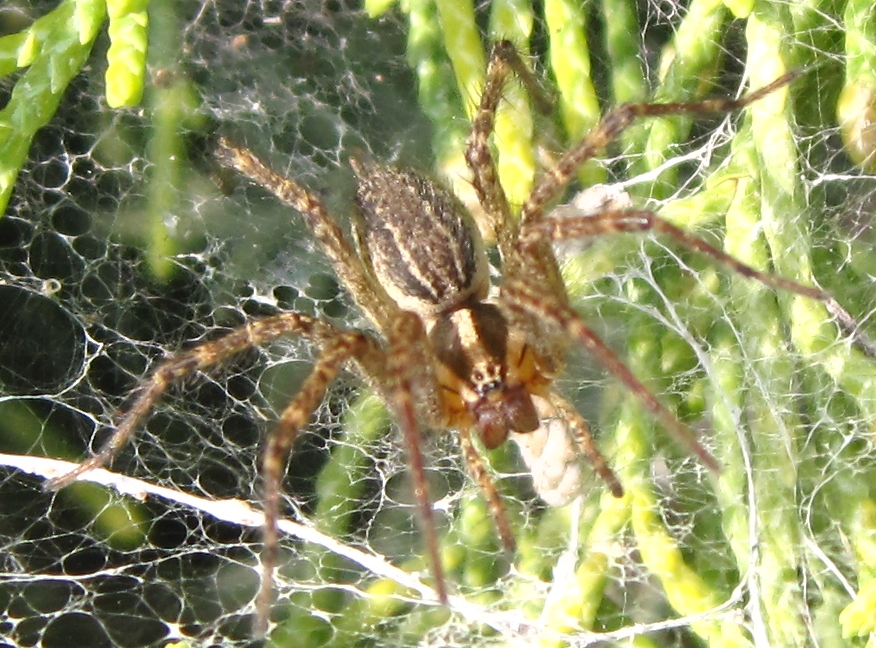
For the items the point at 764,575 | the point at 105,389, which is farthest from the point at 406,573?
the point at 105,389

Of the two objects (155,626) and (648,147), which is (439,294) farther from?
(155,626)

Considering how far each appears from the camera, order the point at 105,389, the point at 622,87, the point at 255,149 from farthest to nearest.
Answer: the point at 255,149, the point at 105,389, the point at 622,87

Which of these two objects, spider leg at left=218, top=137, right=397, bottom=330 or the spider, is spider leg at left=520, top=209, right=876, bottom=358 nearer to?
the spider

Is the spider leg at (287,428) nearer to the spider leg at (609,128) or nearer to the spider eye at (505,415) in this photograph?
the spider eye at (505,415)

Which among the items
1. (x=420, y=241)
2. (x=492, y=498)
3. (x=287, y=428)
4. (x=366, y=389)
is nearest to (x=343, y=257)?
(x=420, y=241)

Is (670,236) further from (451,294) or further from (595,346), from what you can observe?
(451,294)

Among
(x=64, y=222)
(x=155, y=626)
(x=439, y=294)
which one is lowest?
(x=155, y=626)

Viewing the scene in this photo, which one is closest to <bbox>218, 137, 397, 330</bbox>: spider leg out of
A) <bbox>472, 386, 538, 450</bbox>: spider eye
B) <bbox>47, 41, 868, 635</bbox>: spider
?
<bbox>47, 41, 868, 635</bbox>: spider
